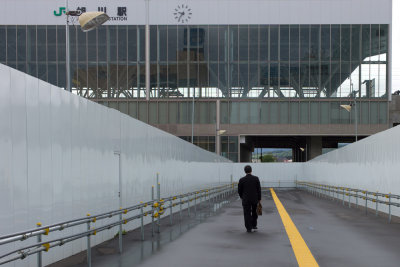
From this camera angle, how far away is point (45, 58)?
58812mm

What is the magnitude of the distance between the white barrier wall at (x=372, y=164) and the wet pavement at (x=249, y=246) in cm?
204

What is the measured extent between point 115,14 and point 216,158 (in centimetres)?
2892

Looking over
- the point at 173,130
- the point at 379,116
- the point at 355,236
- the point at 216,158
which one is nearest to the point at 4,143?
the point at 355,236

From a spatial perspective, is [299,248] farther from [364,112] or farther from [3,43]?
[3,43]

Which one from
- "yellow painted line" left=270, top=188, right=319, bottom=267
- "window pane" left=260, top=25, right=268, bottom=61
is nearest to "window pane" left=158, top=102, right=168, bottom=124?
"window pane" left=260, top=25, right=268, bottom=61

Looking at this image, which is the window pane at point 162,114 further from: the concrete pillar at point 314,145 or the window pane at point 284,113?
the concrete pillar at point 314,145

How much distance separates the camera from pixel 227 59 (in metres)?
59.5

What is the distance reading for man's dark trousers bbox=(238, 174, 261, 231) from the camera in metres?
13.2

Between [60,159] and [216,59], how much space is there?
Result: 2011 inches

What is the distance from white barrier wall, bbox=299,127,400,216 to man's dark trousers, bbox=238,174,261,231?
213 inches

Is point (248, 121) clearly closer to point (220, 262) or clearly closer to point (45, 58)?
point (45, 58)

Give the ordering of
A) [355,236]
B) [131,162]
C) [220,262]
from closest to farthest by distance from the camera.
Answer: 1. [220,262]
2. [355,236]
3. [131,162]

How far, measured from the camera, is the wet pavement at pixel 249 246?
8.98 meters

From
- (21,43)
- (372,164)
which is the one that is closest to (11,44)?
(21,43)
